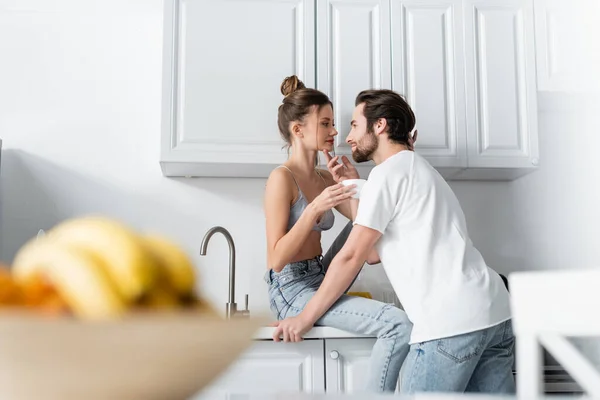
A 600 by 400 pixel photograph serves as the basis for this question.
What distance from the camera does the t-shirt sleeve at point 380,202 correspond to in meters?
1.77

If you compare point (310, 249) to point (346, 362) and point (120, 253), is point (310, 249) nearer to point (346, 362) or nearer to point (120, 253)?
point (346, 362)

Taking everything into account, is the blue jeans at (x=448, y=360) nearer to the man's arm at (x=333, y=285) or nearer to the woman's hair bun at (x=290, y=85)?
the man's arm at (x=333, y=285)

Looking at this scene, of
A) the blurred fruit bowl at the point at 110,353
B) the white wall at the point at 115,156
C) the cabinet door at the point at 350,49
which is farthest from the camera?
the white wall at the point at 115,156

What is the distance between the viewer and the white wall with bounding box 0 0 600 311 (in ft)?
8.25

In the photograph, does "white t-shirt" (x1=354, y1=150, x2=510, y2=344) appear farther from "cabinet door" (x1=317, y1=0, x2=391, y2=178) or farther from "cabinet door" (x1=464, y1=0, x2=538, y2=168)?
"cabinet door" (x1=464, y1=0, x2=538, y2=168)

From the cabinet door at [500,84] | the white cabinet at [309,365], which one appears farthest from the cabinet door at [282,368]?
the cabinet door at [500,84]

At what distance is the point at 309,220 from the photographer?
6.50 feet

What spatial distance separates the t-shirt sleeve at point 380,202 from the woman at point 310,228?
0.22m

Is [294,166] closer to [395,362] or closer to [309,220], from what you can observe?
[309,220]

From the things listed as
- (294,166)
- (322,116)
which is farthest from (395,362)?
(322,116)

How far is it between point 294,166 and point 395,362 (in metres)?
0.78

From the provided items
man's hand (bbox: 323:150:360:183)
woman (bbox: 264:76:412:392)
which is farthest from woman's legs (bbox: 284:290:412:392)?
man's hand (bbox: 323:150:360:183)

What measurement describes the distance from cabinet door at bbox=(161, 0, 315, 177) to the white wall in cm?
24

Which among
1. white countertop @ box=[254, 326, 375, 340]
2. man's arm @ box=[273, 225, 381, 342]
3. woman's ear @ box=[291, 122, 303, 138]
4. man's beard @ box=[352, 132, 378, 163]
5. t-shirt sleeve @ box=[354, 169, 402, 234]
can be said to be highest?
woman's ear @ box=[291, 122, 303, 138]
